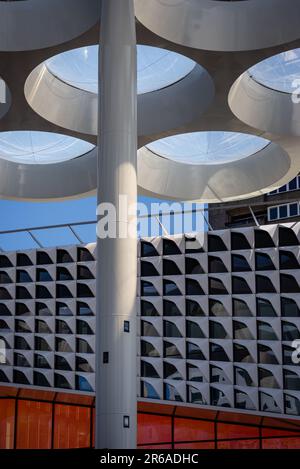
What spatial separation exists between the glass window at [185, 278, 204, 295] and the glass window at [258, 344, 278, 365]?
383 centimetres

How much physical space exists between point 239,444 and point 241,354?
4.72 metres

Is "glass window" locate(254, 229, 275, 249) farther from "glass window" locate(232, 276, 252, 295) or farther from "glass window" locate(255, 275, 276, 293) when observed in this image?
"glass window" locate(232, 276, 252, 295)

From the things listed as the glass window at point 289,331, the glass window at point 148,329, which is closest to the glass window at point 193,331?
the glass window at point 148,329

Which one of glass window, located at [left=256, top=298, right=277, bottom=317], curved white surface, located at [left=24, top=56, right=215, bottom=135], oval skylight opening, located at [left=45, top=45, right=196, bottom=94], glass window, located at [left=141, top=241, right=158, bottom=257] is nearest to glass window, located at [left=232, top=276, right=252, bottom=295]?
glass window, located at [left=256, top=298, right=277, bottom=317]

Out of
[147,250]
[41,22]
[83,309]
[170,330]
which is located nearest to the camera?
[41,22]

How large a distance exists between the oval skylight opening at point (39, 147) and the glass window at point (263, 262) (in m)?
9.44

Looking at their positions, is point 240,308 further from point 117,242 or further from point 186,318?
point 117,242

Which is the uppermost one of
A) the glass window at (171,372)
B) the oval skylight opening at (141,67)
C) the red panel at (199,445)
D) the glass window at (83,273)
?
the oval skylight opening at (141,67)

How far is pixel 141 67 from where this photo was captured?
993 inches

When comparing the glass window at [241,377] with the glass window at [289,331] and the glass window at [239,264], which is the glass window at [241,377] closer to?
the glass window at [289,331]

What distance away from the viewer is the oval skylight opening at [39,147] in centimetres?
3120

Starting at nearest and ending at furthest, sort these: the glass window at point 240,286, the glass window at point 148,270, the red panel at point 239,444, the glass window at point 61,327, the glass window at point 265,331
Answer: the glass window at point 265,331, the glass window at point 240,286, the red panel at point 239,444, the glass window at point 148,270, the glass window at point 61,327

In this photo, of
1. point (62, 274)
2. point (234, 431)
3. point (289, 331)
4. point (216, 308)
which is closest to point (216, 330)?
point (216, 308)
